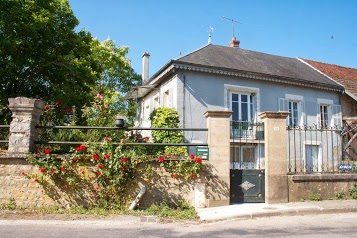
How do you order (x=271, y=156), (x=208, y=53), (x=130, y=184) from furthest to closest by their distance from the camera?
1. (x=208, y=53)
2. (x=271, y=156)
3. (x=130, y=184)

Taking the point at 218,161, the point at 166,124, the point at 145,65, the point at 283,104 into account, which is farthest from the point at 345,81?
the point at 218,161

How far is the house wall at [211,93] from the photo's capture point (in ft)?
45.7

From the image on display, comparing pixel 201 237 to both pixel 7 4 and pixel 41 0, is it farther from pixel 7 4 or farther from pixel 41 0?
pixel 41 0

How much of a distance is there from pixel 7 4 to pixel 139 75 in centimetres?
1548

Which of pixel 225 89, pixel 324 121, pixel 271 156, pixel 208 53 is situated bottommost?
pixel 271 156

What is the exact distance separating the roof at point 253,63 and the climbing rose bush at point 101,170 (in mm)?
7561

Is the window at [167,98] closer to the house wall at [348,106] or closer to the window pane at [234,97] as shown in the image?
the window pane at [234,97]

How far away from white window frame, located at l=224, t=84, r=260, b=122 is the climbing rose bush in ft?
26.7

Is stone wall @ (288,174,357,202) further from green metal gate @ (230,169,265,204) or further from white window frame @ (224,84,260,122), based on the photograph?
white window frame @ (224,84,260,122)

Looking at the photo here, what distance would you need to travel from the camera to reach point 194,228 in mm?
5473

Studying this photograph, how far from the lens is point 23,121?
705 centimetres

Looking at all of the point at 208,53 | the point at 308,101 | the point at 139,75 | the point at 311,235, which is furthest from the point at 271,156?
the point at 139,75

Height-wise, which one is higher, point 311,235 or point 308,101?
point 308,101

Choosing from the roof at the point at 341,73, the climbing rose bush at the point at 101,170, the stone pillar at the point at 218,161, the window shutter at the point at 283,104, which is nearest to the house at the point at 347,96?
the roof at the point at 341,73
